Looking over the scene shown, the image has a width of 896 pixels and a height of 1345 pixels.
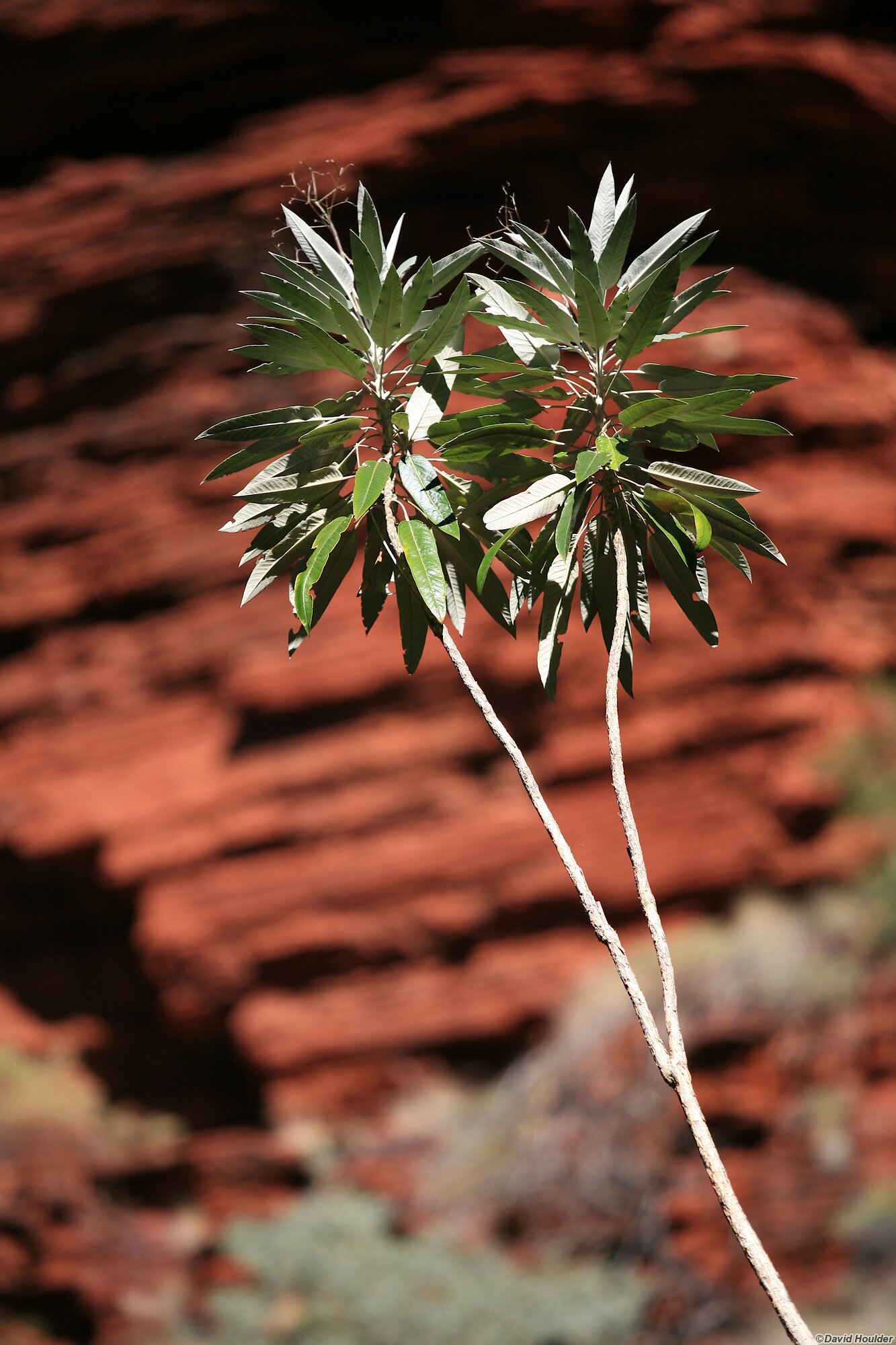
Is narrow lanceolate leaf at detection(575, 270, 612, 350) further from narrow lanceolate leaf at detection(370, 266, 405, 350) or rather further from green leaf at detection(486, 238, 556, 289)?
narrow lanceolate leaf at detection(370, 266, 405, 350)

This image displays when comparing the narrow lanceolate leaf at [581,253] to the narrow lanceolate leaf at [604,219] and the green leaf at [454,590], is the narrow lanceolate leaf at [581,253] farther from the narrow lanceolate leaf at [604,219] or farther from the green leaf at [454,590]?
the green leaf at [454,590]

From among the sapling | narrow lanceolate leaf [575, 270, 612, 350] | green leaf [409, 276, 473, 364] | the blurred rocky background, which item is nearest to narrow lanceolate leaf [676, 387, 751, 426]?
the sapling

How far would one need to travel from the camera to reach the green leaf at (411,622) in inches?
99.9

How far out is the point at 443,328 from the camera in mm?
2385

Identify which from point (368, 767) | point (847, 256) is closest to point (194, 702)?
point (368, 767)

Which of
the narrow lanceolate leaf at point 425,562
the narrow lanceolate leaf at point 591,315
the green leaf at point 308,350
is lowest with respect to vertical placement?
the narrow lanceolate leaf at point 425,562

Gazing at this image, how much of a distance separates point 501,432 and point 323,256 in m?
0.59

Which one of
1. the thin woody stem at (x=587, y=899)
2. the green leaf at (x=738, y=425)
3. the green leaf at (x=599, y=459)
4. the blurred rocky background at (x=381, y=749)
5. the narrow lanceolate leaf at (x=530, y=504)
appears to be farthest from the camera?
the blurred rocky background at (x=381, y=749)

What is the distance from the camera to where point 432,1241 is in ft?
21.5

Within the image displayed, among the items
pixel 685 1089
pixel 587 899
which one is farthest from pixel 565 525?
pixel 685 1089

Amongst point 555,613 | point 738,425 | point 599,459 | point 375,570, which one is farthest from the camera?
point 375,570

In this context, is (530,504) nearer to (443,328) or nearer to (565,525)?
(565,525)

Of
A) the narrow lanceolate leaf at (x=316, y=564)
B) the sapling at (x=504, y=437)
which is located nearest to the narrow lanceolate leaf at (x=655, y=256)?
the sapling at (x=504, y=437)

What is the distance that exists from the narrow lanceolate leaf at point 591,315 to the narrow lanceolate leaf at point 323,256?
0.55m
